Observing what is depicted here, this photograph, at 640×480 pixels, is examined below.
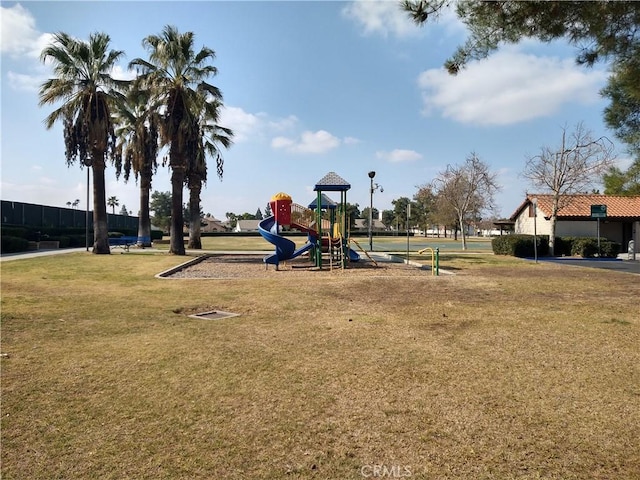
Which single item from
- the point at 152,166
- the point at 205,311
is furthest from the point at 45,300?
the point at 152,166

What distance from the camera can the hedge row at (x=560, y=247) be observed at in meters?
25.6

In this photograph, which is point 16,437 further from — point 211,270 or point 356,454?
point 211,270

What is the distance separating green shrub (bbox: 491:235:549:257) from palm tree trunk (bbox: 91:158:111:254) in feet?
77.5

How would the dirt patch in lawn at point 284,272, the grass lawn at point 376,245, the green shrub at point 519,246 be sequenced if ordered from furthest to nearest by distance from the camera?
1. the grass lawn at point 376,245
2. the green shrub at point 519,246
3. the dirt patch in lawn at point 284,272

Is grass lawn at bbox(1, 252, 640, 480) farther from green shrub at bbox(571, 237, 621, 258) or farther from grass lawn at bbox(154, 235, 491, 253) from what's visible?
grass lawn at bbox(154, 235, 491, 253)

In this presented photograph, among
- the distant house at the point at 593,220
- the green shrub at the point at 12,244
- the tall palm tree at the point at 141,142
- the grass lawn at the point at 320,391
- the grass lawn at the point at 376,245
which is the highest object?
the tall palm tree at the point at 141,142

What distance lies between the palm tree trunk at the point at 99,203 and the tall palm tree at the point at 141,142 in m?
3.20

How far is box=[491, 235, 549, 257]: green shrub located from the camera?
25.5m

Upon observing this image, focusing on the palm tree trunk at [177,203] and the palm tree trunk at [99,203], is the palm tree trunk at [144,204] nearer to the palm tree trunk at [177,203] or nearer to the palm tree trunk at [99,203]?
the palm tree trunk at [99,203]

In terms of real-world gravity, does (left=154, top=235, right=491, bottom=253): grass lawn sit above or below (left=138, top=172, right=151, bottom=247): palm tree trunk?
below

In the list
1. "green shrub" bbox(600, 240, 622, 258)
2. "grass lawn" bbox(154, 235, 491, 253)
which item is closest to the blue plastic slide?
"grass lawn" bbox(154, 235, 491, 253)

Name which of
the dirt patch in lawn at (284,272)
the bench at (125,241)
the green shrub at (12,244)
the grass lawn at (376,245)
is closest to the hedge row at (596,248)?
the grass lawn at (376,245)

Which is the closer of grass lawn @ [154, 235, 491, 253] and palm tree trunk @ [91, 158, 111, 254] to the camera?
palm tree trunk @ [91, 158, 111, 254]

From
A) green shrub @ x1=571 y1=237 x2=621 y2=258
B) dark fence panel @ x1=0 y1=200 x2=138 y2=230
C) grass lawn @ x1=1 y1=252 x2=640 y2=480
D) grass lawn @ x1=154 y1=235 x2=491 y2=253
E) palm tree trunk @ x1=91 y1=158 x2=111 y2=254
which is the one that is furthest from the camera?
grass lawn @ x1=154 y1=235 x2=491 y2=253
